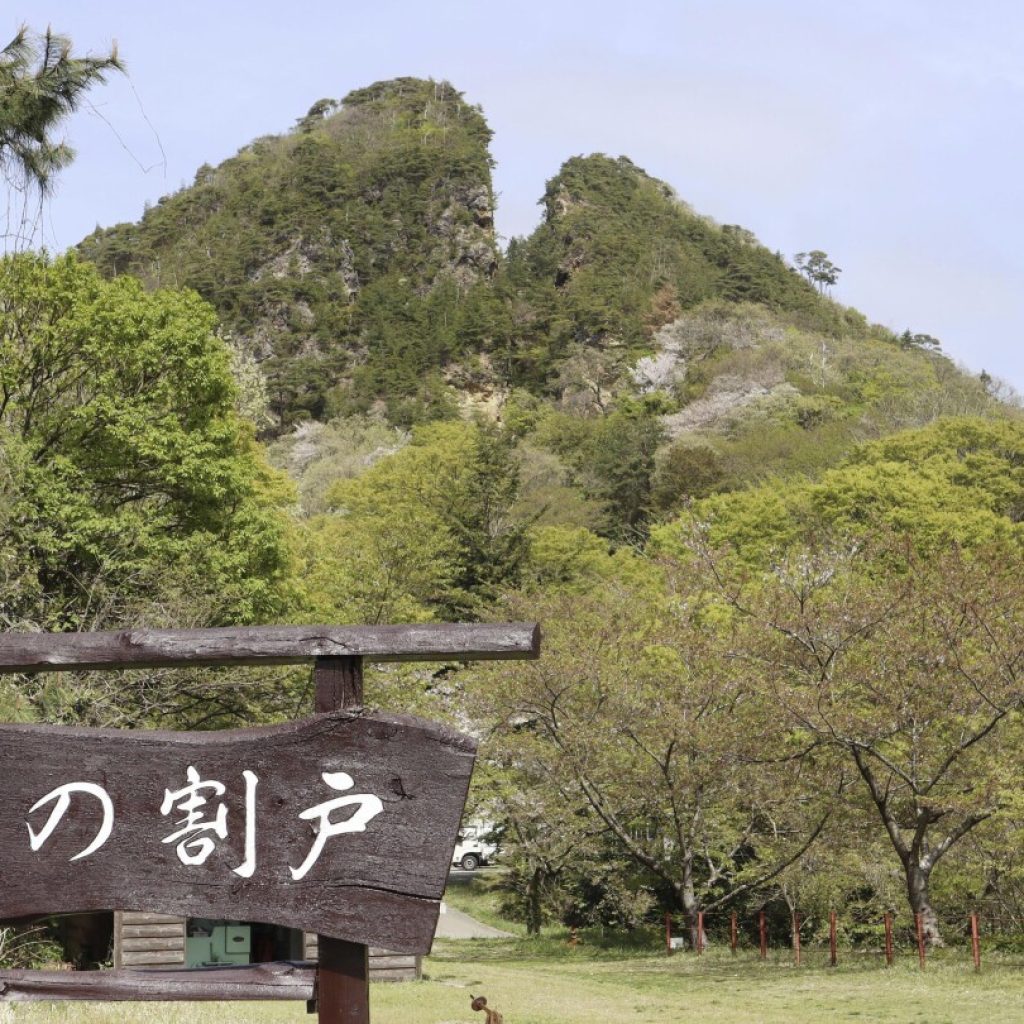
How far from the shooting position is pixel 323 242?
120m

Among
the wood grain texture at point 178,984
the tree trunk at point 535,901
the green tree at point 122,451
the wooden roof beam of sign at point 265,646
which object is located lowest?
the tree trunk at point 535,901

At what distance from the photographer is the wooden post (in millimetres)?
3668

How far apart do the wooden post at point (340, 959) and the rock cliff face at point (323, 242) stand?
9605cm

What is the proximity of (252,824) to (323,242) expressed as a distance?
11969 cm

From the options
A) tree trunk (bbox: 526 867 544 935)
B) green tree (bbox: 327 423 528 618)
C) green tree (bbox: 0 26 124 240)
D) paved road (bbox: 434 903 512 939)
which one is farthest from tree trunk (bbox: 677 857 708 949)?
green tree (bbox: 0 26 124 240)

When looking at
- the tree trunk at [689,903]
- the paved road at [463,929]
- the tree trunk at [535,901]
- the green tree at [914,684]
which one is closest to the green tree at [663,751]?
the tree trunk at [689,903]

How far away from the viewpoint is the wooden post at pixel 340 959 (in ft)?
12.0

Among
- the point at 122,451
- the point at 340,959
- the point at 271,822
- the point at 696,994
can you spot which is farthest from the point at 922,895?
the point at 271,822

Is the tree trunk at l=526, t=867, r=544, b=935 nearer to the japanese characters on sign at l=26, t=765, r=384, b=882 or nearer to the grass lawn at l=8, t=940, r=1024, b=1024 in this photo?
the grass lawn at l=8, t=940, r=1024, b=1024

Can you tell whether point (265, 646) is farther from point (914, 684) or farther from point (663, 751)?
point (663, 751)

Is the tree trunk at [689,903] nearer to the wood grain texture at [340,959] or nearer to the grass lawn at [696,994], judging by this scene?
the grass lawn at [696,994]

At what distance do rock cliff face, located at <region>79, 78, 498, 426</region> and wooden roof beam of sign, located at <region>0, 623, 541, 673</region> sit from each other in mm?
95810

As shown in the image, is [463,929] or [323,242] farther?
[323,242]

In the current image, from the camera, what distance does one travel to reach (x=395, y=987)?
55.6 ft
